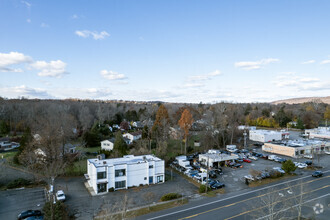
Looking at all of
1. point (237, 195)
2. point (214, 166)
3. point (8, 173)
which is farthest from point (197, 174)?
point (8, 173)

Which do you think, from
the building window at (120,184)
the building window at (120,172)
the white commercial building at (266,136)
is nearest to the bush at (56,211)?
the building window at (120,184)

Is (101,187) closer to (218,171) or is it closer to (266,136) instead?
(218,171)

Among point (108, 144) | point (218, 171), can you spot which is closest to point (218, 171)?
point (218, 171)

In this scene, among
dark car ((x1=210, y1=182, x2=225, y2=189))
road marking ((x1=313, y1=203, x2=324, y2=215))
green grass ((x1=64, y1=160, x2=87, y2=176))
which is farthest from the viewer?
green grass ((x1=64, y1=160, x2=87, y2=176))

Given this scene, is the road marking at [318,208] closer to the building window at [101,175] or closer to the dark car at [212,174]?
the dark car at [212,174]

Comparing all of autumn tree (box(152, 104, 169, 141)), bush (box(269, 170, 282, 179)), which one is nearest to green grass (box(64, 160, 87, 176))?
autumn tree (box(152, 104, 169, 141))

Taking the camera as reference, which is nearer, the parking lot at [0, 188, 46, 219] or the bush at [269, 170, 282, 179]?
the parking lot at [0, 188, 46, 219]

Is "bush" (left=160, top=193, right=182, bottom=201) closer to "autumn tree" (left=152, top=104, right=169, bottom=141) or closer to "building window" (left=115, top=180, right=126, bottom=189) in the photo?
"building window" (left=115, top=180, right=126, bottom=189)

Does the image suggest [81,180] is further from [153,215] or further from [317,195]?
[317,195]
